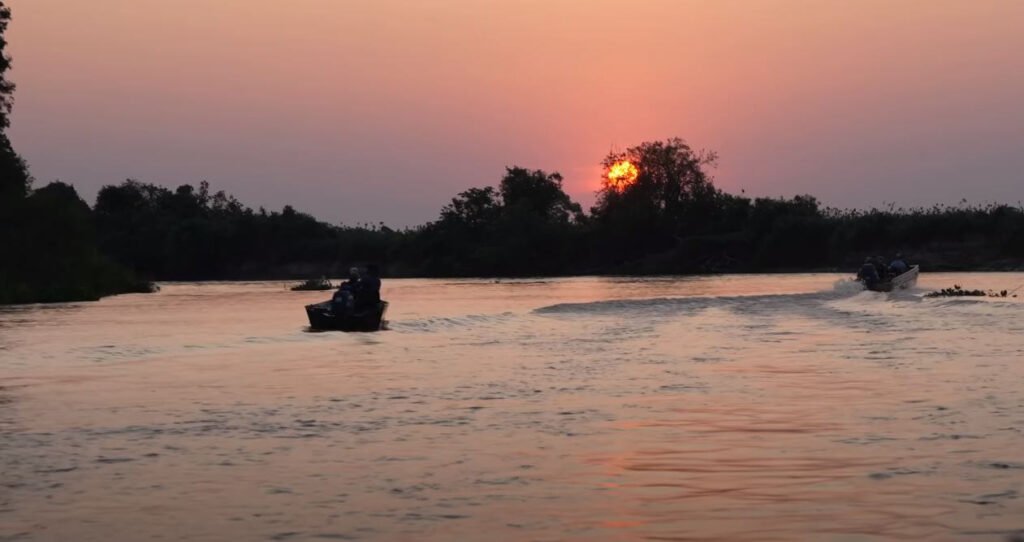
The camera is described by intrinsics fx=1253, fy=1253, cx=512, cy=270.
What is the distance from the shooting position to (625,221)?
134 meters

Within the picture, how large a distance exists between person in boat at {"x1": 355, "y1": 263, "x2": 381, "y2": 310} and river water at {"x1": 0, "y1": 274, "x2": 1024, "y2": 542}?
5.86m

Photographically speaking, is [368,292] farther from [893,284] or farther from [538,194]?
[538,194]

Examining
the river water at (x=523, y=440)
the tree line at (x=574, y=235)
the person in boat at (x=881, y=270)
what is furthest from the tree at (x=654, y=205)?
the river water at (x=523, y=440)

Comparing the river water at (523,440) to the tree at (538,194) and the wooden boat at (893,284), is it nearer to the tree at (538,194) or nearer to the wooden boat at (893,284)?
the wooden boat at (893,284)

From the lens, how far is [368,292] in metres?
36.7

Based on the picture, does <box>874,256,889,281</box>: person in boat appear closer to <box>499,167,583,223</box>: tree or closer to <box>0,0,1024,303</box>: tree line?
<box>0,0,1024,303</box>: tree line

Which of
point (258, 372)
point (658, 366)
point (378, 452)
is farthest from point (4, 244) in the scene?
point (378, 452)

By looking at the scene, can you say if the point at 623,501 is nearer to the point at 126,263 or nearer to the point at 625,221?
the point at 625,221

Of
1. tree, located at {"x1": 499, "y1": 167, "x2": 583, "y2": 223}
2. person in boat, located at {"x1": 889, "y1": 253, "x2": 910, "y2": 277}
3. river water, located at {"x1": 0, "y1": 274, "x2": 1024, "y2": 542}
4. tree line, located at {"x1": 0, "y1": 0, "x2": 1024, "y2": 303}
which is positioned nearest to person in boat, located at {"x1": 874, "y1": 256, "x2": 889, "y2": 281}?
person in boat, located at {"x1": 889, "y1": 253, "x2": 910, "y2": 277}

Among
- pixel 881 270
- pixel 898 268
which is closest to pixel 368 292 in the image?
pixel 898 268

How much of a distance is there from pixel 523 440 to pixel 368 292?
23.4 meters

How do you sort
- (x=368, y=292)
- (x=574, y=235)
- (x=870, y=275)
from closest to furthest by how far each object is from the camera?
(x=368, y=292) → (x=870, y=275) → (x=574, y=235)

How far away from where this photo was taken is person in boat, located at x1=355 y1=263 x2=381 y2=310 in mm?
36531

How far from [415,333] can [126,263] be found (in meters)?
114
